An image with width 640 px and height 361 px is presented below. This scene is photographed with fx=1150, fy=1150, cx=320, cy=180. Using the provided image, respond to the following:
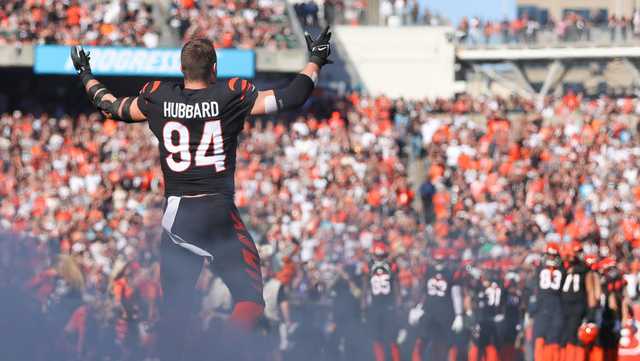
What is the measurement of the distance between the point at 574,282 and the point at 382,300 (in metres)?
2.23

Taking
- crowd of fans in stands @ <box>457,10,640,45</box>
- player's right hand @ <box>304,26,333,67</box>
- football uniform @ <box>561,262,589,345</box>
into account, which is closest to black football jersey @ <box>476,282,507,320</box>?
football uniform @ <box>561,262,589,345</box>

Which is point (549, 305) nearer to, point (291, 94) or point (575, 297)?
point (575, 297)

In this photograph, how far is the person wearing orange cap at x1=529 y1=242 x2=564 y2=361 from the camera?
1322 cm

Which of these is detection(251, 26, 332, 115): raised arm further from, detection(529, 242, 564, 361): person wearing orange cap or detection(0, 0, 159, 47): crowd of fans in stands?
detection(0, 0, 159, 47): crowd of fans in stands

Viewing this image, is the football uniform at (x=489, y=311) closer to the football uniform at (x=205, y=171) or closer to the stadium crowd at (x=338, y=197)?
the stadium crowd at (x=338, y=197)

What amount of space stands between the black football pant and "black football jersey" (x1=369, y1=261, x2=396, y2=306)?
7.30 meters

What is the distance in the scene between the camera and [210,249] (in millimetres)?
6234

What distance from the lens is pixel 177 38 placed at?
25.0m

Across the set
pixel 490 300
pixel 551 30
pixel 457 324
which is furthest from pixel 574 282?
pixel 551 30

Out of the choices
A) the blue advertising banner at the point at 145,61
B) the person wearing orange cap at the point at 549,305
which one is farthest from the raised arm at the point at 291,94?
the blue advertising banner at the point at 145,61

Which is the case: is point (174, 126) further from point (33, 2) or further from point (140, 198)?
point (33, 2)

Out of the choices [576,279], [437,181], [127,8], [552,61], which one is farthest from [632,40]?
[576,279]

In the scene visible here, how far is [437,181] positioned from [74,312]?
1230cm

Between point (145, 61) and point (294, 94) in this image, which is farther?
point (145, 61)
